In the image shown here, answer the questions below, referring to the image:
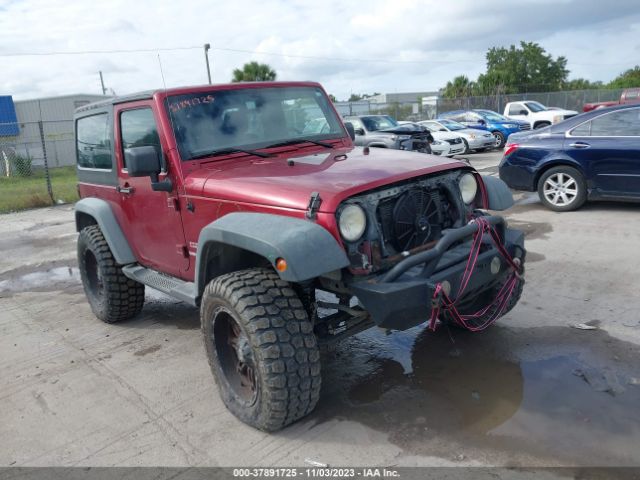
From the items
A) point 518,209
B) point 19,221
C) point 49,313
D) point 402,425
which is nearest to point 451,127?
point 518,209

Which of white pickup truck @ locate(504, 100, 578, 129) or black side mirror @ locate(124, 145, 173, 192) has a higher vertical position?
white pickup truck @ locate(504, 100, 578, 129)

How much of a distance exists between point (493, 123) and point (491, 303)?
1845 centimetres

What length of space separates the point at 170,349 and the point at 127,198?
131 cm

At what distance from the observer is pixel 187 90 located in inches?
161

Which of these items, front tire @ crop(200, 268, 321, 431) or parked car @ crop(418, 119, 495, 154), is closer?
front tire @ crop(200, 268, 321, 431)

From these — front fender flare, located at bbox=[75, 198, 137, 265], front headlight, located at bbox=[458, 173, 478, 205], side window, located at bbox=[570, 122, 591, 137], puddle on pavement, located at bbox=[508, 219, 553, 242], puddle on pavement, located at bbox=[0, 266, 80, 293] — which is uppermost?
side window, located at bbox=[570, 122, 591, 137]

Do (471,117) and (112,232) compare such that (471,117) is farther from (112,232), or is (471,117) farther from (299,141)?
(112,232)

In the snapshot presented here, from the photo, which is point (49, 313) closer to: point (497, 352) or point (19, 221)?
point (497, 352)

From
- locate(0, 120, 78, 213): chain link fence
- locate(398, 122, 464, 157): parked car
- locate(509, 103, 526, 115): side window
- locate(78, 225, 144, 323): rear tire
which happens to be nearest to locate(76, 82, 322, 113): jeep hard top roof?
locate(78, 225, 144, 323): rear tire

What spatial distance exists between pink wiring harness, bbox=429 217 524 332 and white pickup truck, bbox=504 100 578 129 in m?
19.9

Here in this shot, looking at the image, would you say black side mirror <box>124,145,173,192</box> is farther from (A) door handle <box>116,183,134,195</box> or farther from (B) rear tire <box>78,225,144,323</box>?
(B) rear tire <box>78,225,144,323</box>

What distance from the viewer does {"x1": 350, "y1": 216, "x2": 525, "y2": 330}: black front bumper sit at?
2947 mm

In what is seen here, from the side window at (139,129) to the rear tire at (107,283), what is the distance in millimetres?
1003

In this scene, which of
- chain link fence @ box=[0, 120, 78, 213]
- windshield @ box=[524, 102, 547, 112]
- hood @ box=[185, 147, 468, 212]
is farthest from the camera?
windshield @ box=[524, 102, 547, 112]
